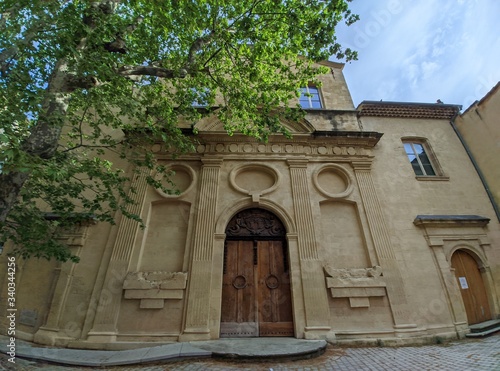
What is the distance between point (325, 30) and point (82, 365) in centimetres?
955

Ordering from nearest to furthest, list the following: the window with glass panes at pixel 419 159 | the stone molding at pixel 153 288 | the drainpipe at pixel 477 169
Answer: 1. the stone molding at pixel 153 288
2. the drainpipe at pixel 477 169
3. the window with glass panes at pixel 419 159

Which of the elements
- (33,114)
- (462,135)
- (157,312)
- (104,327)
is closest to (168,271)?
(157,312)

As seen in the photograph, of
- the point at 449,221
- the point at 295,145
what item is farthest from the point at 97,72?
the point at 449,221

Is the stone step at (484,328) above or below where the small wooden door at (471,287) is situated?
below

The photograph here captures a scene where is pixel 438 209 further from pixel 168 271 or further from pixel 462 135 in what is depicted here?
pixel 168 271

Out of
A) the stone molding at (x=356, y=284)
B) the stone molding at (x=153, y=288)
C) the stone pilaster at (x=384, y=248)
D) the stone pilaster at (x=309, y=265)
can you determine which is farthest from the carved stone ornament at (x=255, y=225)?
the stone pilaster at (x=384, y=248)

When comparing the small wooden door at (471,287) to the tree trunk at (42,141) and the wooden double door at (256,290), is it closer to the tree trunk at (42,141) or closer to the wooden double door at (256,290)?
the wooden double door at (256,290)

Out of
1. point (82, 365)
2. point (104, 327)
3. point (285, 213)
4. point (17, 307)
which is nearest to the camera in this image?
point (82, 365)

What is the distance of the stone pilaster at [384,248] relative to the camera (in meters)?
6.25

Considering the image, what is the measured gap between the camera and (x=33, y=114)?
4719mm

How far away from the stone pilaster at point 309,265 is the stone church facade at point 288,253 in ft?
0.11

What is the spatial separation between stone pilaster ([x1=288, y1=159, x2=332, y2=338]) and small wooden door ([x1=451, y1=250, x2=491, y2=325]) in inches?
177

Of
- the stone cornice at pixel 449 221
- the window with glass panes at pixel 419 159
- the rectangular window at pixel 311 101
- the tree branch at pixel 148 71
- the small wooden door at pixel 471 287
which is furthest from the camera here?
the rectangular window at pixel 311 101

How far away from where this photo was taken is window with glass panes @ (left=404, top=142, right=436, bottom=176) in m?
8.82
